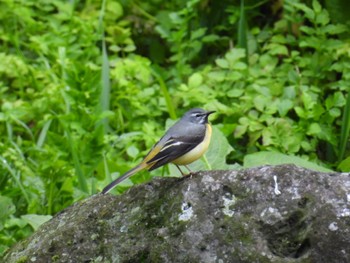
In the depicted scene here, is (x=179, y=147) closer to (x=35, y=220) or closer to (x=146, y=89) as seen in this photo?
(x=35, y=220)

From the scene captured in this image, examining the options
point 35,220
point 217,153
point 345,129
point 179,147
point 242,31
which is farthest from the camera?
point 242,31

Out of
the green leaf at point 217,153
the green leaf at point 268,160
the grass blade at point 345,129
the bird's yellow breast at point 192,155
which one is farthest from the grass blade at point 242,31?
the bird's yellow breast at point 192,155

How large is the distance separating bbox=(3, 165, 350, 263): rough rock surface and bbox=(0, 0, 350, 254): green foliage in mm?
1337

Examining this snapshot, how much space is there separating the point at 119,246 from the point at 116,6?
5.32 meters

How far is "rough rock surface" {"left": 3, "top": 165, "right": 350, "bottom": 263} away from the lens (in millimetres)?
3375

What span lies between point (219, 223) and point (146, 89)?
413 centimetres

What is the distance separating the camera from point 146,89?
297 inches

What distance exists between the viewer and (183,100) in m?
7.25

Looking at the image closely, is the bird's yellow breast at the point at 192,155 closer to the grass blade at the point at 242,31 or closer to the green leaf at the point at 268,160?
the green leaf at the point at 268,160

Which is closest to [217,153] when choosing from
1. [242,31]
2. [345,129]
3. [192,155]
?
[192,155]

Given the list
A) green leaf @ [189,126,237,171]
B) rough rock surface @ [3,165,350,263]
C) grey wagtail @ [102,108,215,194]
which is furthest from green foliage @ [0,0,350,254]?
rough rock surface @ [3,165,350,263]

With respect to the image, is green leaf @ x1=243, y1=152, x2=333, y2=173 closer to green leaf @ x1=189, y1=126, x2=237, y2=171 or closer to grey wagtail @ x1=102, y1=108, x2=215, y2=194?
green leaf @ x1=189, y1=126, x2=237, y2=171

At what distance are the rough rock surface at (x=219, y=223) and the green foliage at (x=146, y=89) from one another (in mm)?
1337

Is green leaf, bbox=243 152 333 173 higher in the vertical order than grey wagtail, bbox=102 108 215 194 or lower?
lower
